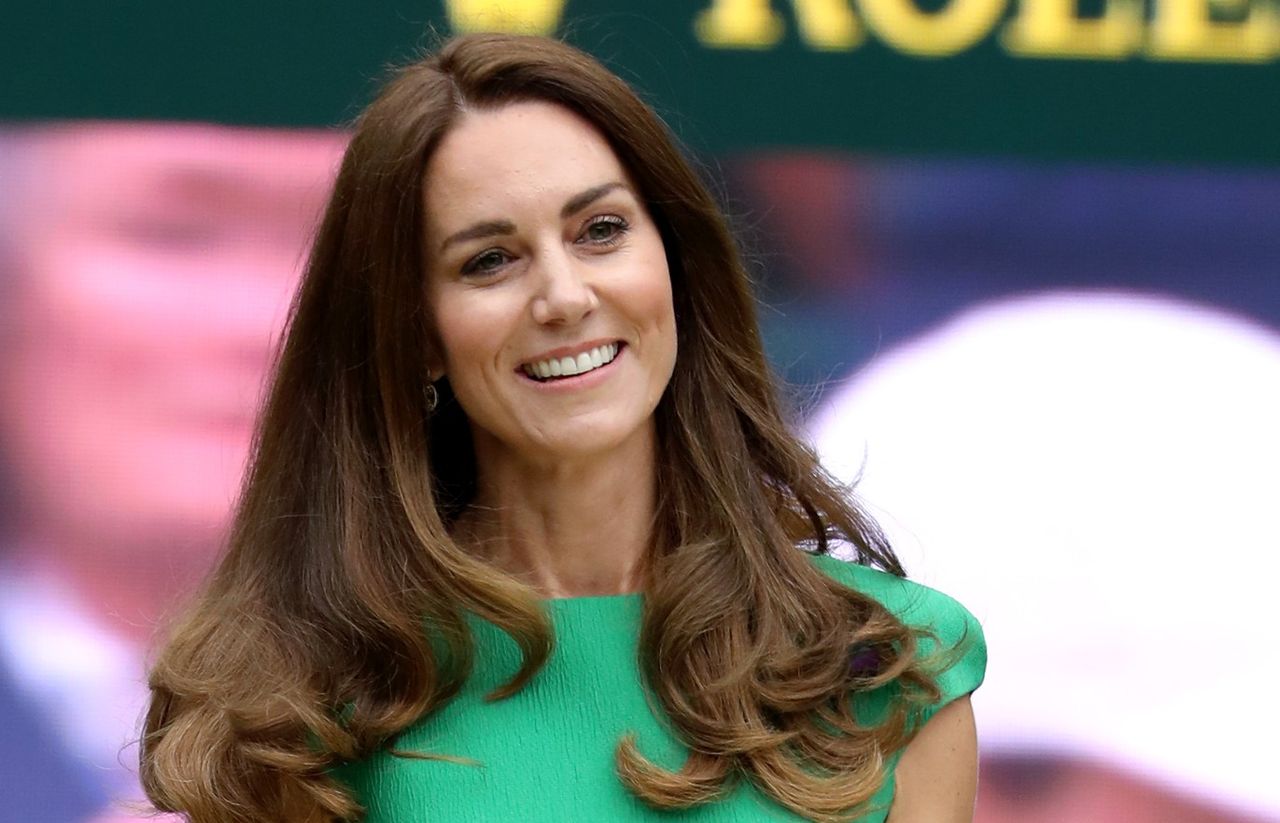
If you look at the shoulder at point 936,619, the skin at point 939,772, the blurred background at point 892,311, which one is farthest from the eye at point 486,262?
the blurred background at point 892,311

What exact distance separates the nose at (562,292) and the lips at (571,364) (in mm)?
45

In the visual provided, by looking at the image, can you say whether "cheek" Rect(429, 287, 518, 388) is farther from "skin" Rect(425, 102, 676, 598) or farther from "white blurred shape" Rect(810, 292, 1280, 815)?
"white blurred shape" Rect(810, 292, 1280, 815)

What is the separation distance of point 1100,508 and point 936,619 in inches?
47.4

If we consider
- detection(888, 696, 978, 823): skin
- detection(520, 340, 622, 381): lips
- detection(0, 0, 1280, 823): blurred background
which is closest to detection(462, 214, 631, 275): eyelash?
detection(520, 340, 622, 381): lips

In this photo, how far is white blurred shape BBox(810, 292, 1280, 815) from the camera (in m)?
3.62

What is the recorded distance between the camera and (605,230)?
2.47m

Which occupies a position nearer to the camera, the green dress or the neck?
the green dress

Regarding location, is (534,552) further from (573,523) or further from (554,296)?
(554,296)

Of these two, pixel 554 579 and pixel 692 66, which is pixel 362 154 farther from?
pixel 692 66

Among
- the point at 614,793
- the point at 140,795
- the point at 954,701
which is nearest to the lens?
the point at 614,793

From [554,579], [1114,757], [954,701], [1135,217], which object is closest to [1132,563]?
[1114,757]

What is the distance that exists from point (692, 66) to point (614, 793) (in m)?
1.69

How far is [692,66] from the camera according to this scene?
3.67 metres

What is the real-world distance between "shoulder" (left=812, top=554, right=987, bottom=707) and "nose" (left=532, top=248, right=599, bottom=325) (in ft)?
1.56
